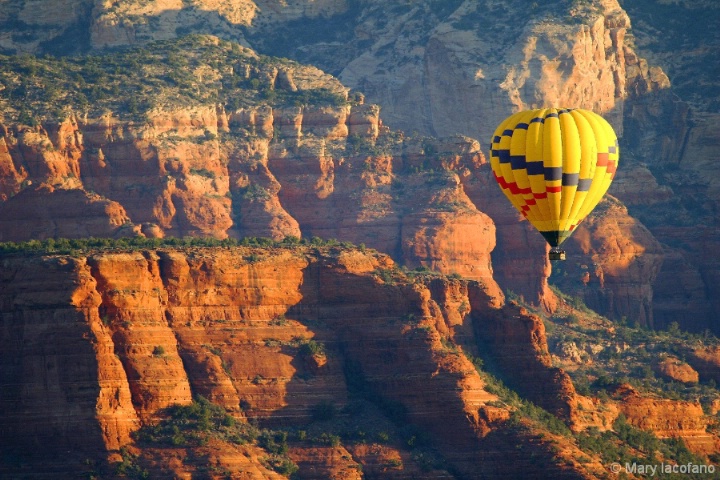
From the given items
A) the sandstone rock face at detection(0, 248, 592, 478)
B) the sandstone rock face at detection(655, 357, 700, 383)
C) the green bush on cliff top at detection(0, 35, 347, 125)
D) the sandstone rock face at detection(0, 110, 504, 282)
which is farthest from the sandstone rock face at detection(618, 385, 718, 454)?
the green bush on cliff top at detection(0, 35, 347, 125)

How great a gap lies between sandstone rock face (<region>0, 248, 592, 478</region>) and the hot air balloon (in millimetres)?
8715

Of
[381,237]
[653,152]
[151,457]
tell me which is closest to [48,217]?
[381,237]

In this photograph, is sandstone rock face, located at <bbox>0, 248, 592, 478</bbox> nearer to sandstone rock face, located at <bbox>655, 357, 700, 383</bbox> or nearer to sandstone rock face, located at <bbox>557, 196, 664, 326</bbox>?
sandstone rock face, located at <bbox>655, 357, 700, 383</bbox>

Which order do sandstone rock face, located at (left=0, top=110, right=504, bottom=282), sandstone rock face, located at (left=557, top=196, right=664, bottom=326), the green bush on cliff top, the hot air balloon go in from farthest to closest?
1. sandstone rock face, located at (left=557, top=196, right=664, bottom=326)
2. the green bush on cliff top
3. sandstone rock face, located at (left=0, top=110, right=504, bottom=282)
4. the hot air balloon

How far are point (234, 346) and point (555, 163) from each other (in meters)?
15.4

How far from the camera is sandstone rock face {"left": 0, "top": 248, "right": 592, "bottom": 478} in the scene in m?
133

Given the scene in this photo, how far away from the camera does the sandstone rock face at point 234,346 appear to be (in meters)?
133

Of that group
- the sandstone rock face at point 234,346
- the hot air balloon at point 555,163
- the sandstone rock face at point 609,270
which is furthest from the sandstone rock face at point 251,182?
the hot air balloon at point 555,163

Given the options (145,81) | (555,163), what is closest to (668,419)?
(555,163)

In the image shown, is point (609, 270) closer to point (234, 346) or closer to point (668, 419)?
point (668, 419)

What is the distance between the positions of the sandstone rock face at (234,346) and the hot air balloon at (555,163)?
871cm

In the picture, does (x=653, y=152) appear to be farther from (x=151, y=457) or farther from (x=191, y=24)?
(x=151, y=457)

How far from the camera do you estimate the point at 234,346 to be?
13775 centimetres

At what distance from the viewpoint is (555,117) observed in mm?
132250
